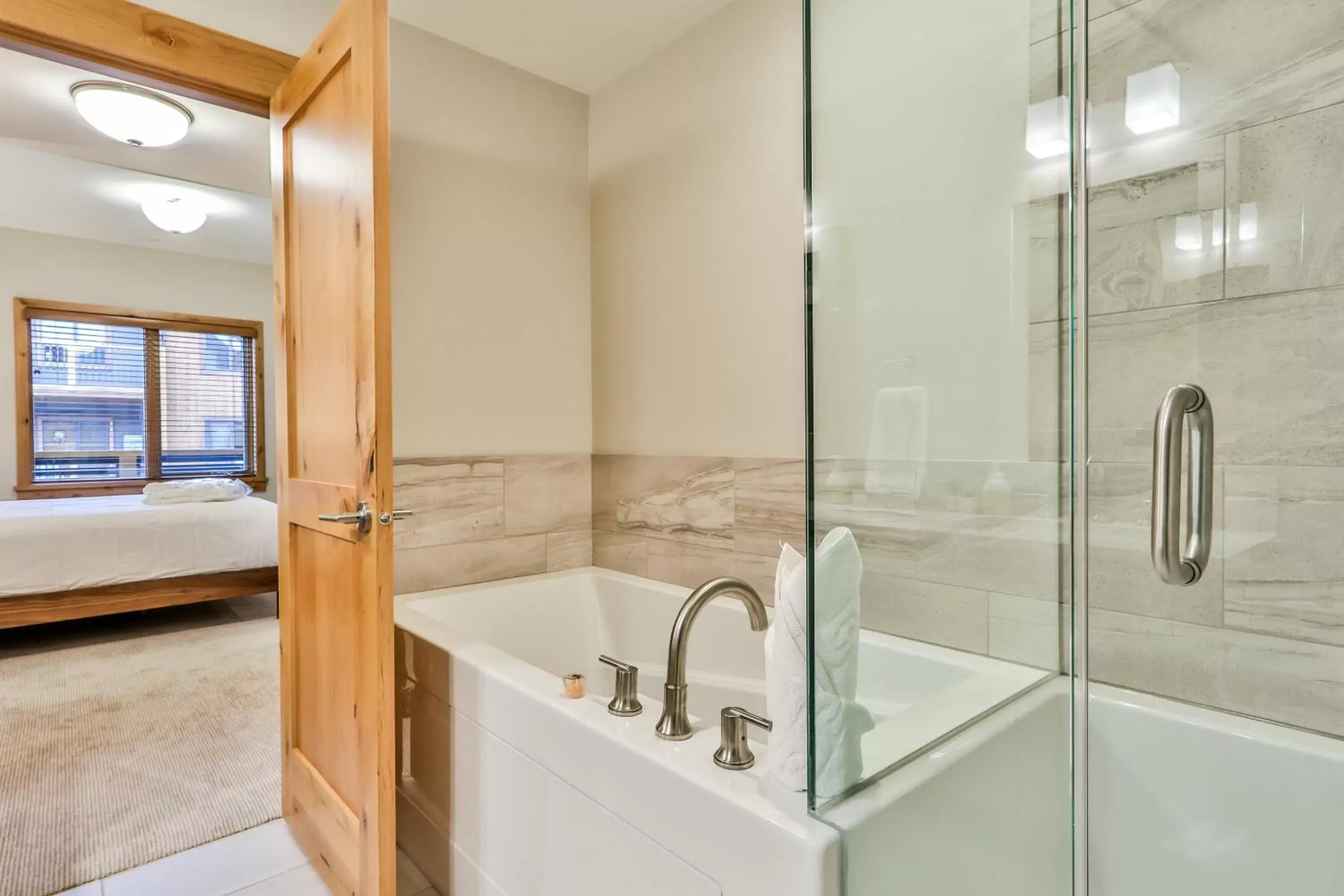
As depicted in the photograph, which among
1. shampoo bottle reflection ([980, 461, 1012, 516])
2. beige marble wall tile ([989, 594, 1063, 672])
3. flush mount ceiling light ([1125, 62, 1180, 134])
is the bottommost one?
beige marble wall tile ([989, 594, 1063, 672])

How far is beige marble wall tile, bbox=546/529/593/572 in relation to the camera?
8.86 feet

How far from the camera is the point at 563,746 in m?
1.31

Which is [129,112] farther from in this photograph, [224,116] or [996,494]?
[996,494]

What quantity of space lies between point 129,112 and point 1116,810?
13.2 ft

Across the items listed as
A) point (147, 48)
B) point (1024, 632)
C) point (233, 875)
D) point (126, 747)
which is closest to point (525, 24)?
point (147, 48)

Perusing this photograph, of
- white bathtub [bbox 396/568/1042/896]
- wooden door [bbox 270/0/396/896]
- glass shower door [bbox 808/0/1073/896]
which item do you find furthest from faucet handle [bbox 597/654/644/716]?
wooden door [bbox 270/0/396/896]

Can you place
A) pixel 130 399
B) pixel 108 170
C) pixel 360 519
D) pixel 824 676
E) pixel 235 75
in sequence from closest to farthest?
1. pixel 824 676
2. pixel 360 519
3. pixel 235 75
4. pixel 108 170
5. pixel 130 399

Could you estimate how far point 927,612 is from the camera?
1.24 metres

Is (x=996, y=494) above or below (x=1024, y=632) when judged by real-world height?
above

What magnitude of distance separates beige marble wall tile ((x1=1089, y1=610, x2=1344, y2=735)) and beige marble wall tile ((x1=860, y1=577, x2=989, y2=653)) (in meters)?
0.36

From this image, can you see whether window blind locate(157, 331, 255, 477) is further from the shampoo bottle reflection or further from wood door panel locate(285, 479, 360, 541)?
the shampoo bottle reflection

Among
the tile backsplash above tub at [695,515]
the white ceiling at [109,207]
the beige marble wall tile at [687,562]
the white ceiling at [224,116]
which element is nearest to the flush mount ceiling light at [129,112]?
the white ceiling at [224,116]

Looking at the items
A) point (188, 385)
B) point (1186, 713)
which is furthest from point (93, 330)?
point (1186, 713)

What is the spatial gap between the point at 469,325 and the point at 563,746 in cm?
164
